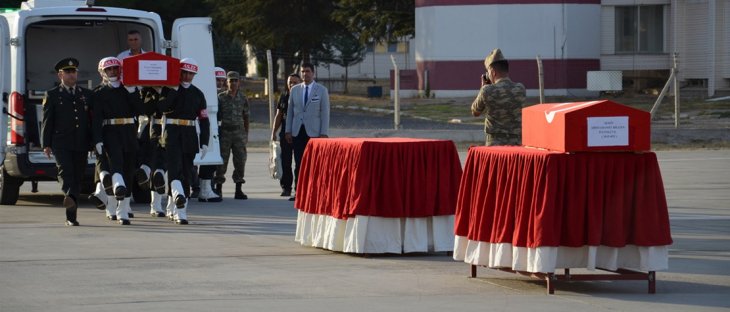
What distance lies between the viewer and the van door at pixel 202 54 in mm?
18156

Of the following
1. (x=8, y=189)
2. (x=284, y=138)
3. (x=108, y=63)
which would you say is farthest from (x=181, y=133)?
(x=8, y=189)

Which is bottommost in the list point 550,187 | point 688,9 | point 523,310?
point 523,310

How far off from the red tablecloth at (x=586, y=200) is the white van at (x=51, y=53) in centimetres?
842

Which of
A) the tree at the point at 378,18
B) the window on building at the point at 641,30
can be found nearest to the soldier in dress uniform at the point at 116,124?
the tree at the point at 378,18

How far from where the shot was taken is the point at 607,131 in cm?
1002

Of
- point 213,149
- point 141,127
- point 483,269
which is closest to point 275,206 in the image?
point 213,149

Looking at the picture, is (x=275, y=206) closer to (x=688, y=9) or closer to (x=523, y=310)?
(x=523, y=310)

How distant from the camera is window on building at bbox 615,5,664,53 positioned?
49.1 meters

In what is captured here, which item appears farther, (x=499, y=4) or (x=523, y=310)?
(x=499, y=4)

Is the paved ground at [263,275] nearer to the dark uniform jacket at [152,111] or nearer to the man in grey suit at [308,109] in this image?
the dark uniform jacket at [152,111]

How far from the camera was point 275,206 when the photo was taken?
58.1 ft

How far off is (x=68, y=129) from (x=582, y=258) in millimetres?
7121

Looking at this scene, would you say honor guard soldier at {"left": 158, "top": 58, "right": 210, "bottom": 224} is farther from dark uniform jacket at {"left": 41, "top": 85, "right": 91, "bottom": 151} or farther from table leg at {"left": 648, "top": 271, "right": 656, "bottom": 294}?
table leg at {"left": 648, "top": 271, "right": 656, "bottom": 294}

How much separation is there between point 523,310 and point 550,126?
1.58 metres
